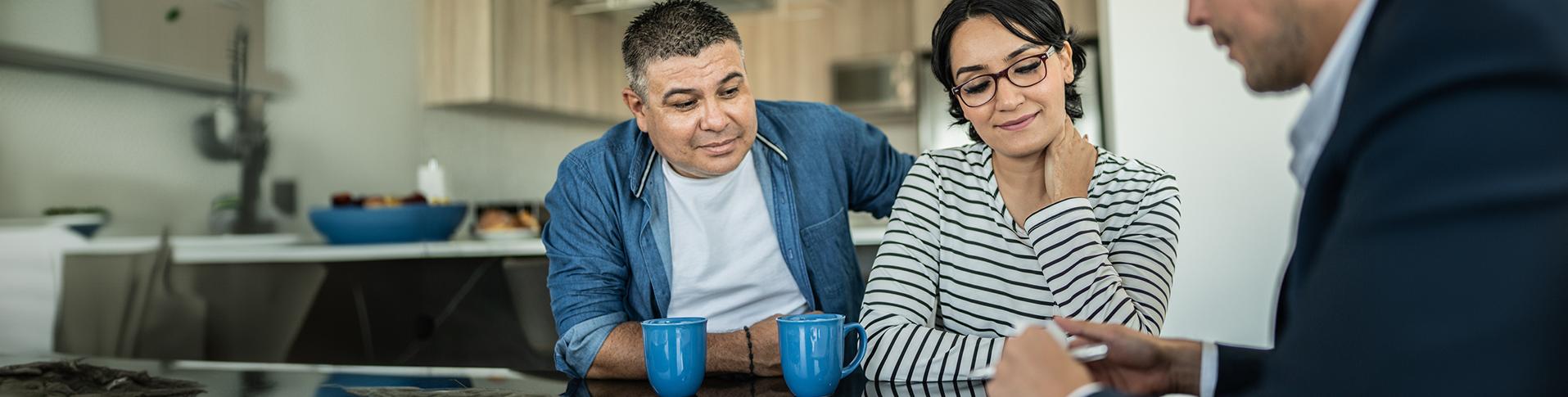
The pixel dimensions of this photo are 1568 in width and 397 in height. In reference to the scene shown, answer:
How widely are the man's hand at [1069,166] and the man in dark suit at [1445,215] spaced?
61 centimetres

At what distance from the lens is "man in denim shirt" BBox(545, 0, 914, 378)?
56.6 inches

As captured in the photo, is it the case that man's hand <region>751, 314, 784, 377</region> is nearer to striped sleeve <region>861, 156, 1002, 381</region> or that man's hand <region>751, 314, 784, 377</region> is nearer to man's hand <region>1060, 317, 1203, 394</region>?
striped sleeve <region>861, 156, 1002, 381</region>

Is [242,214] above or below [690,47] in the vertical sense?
below

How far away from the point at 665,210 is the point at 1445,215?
1.24m

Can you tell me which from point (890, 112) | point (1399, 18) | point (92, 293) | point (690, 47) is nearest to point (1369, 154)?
point (1399, 18)

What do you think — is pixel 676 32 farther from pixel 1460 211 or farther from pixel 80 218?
pixel 80 218

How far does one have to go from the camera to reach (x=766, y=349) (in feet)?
4.09

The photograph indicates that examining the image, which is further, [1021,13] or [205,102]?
[205,102]

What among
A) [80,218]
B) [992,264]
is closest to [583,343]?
[992,264]

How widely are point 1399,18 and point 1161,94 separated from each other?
1.95 metres

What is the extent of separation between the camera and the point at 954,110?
4.52 feet

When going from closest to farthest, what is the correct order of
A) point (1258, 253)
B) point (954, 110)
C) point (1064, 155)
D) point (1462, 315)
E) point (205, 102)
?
point (1462, 315) < point (1064, 155) < point (954, 110) < point (1258, 253) < point (205, 102)

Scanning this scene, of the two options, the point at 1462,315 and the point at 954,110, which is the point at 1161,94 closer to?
the point at 954,110

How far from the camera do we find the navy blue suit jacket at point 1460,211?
477mm
